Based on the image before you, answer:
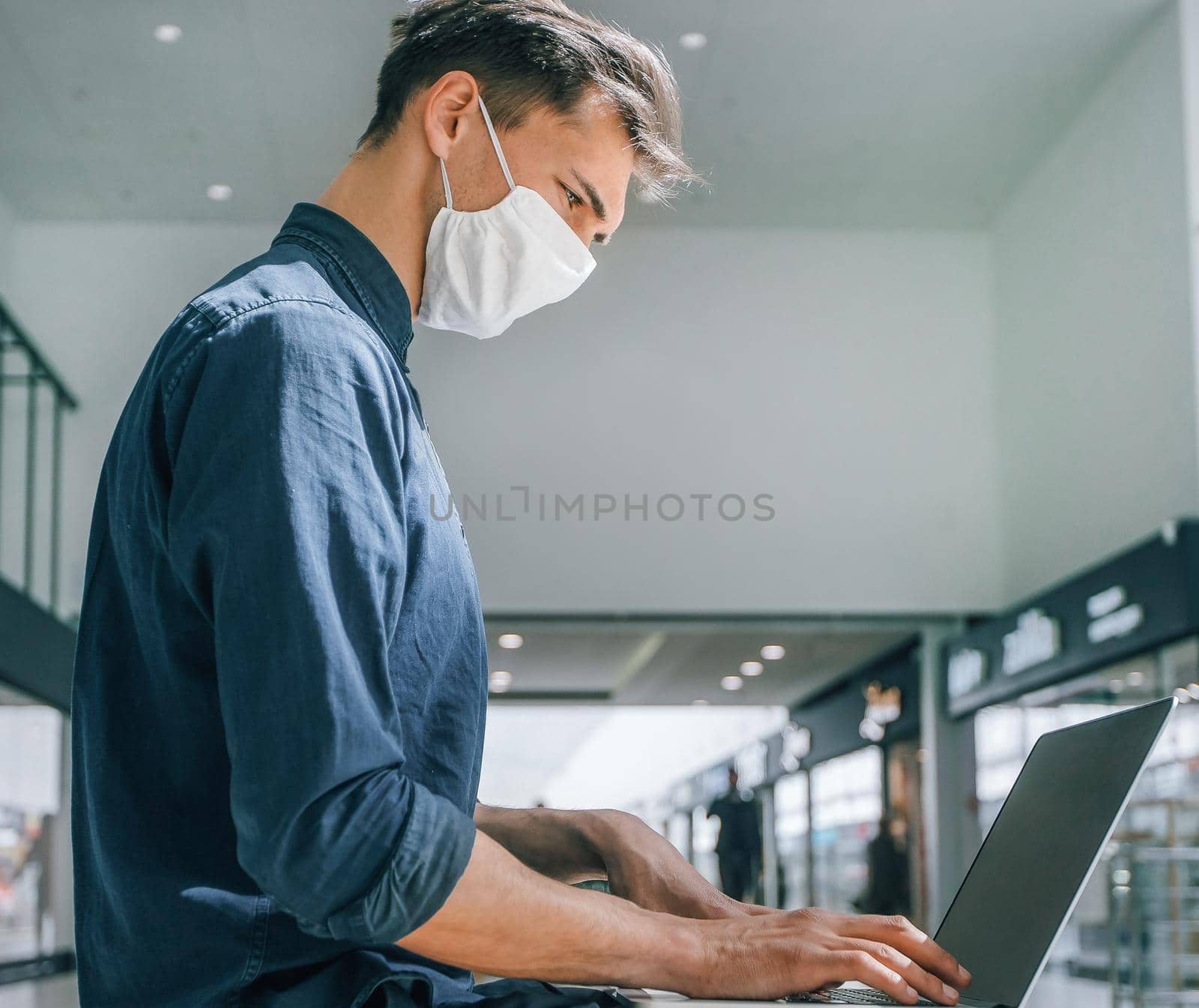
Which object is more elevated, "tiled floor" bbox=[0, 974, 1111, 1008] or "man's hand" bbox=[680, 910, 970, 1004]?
"man's hand" bbox=[680, 910, 970, 1004]

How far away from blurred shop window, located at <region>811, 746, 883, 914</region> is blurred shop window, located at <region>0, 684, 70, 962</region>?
17.3 feet

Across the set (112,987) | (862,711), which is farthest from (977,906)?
(862,711)

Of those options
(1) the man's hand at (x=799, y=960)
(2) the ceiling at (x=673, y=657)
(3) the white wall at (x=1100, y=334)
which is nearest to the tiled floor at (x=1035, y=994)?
(3) the white wall at (x=1100, y=334)

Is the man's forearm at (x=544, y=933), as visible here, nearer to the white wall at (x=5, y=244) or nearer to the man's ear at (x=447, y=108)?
the man's ear at (x=447, y=108)

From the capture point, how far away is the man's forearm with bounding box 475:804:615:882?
0.97 metres

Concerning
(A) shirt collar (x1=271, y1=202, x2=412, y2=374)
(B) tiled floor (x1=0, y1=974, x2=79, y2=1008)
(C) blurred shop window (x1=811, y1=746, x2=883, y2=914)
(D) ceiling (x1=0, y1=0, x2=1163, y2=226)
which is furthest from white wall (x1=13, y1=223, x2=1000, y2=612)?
(A) shirt collar (x1=271, y1=202, x2=412, y2=374)

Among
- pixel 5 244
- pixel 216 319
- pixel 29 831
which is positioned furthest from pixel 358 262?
pixel 5 244

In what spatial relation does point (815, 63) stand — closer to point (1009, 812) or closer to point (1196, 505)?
point (1196, 505)

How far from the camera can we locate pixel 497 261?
1.01 m

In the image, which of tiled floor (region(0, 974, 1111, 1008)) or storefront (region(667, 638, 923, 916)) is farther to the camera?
storefront (region(667, 638, 923, 916))

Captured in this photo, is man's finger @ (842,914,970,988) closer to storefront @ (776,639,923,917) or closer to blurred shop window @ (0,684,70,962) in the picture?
blurred shop window @ (0,684,70,962)

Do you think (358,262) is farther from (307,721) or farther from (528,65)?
(307,721)

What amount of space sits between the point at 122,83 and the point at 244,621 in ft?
25.6

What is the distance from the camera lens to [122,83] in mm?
7633
